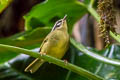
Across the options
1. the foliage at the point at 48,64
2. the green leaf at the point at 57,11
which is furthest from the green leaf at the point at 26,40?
the green leaf at the point at 57,11

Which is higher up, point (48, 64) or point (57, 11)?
point (57, 11)

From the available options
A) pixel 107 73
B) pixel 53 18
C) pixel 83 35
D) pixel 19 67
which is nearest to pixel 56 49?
pixel 107 73

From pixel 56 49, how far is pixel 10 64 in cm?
44

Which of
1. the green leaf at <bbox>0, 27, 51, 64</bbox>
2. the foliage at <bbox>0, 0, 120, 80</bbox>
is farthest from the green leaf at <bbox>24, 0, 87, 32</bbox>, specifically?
the green leaf at <bbox>0, 27, 51, 64</bbox>

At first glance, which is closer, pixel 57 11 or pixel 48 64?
pixel 48 64

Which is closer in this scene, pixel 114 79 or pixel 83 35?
pixel 114 79

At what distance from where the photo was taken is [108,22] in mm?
1001

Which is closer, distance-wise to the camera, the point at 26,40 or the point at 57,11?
the point at 26,40

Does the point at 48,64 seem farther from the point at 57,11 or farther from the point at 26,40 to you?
the point at 57,11

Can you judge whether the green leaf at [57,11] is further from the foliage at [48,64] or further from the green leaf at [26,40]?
the green leaf at [26,40]

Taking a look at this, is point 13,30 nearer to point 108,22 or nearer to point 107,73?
point 107,73

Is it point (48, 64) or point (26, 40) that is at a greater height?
point (26, 40)

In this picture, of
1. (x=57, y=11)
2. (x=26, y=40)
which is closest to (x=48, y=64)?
(x=26, y=40)

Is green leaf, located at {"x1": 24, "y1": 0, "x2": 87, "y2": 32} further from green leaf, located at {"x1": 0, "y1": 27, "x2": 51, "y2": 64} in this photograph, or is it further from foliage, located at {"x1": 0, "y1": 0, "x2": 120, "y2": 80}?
green leaf, located at {"x1": 0, "y1": 27, "x2": 51, "y2": 64}
